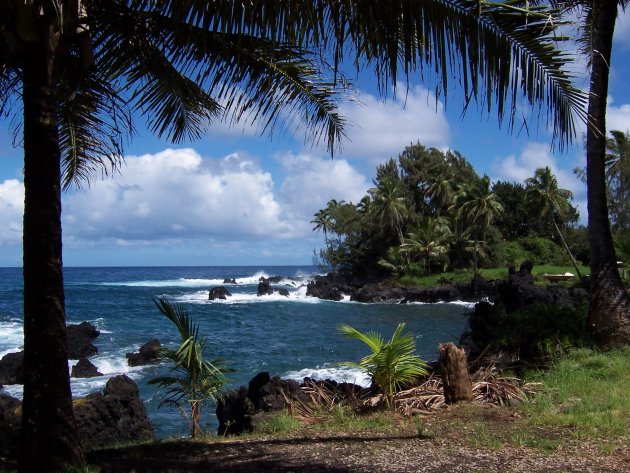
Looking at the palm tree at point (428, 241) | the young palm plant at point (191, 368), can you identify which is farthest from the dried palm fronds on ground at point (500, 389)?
the palm tree at point (428, 241)

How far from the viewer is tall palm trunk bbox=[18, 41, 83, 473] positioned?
4645 millimetres

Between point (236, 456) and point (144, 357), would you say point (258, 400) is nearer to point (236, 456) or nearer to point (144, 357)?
point (236, 456)

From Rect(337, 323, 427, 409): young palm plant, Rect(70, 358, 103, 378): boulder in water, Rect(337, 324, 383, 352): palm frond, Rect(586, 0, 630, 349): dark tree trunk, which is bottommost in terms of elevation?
Rect(70, 358, 103, 378): boulder in water

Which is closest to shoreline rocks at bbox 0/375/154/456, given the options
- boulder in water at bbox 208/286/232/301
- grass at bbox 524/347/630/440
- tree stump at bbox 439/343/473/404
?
tree stump at bbox 439/343/473/404

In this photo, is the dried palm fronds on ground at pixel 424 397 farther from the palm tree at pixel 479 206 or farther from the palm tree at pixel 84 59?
the palm tree at pixel 479 206

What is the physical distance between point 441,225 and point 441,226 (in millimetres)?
336

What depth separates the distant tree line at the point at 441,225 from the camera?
6519 cm

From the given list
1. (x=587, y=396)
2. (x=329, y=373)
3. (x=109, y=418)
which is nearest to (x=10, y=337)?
(x=329, y=373)

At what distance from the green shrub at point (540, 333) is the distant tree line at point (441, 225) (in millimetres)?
50168

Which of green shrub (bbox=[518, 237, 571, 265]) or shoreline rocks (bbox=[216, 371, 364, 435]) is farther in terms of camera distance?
green shrub (bbox=[518, 237, 571, 265])

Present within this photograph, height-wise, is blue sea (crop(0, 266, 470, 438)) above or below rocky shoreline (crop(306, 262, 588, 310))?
below

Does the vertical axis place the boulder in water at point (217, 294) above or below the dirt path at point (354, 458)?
below

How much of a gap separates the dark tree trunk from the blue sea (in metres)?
5.13

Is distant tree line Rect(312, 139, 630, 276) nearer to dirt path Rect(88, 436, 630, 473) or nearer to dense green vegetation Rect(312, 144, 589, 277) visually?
dense green vegetation Rect(312, 144, 589, 277)
